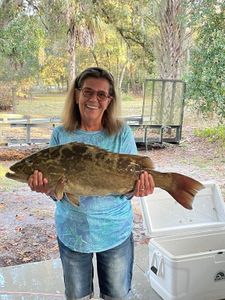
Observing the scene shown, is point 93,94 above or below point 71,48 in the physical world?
below

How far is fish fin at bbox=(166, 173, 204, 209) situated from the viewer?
1.27m

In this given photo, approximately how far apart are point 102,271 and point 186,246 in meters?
0.82

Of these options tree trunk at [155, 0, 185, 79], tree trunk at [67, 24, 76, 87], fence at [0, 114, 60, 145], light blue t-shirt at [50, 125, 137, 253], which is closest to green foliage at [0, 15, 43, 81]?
tree trunk at [67, 24, 76, 87]

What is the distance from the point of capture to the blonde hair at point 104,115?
4.39 feet

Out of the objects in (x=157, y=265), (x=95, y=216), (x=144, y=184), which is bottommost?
(x=157, y=265)

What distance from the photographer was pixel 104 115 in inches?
53.9

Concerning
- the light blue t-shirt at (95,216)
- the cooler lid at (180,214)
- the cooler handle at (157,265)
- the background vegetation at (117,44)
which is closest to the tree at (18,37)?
the background vegetation at (117,44)

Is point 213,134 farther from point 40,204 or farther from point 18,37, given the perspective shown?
point 18,37

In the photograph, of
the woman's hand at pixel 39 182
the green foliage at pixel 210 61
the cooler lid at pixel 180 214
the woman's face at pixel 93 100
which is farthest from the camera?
the green foliage at pixel 210 61

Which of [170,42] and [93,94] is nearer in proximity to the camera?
[93,94]

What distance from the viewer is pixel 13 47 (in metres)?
3.67

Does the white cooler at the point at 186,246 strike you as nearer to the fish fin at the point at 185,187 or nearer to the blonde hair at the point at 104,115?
the fish fin at the point at 185,187

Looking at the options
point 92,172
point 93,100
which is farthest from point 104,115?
point 92,172

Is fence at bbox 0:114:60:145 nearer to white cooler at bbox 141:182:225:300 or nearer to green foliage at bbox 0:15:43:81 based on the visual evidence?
green foliage at bbox 0:15:43:81
